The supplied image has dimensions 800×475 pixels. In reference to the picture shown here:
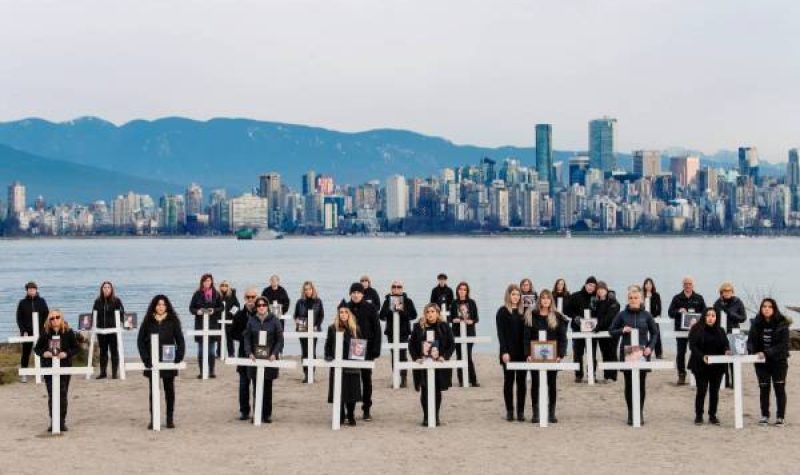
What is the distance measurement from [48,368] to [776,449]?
9313mm

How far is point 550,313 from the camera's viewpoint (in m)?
16.7

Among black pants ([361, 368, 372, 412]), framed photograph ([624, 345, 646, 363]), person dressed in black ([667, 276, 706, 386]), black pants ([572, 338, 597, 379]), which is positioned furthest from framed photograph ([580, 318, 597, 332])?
black pants ([361, 368, 372, 412])

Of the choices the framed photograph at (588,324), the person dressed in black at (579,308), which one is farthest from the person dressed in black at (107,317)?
the framed photograph at (588,324)

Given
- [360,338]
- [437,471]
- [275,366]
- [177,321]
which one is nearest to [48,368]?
[177,321]

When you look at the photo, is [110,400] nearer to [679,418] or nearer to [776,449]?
[679,418]

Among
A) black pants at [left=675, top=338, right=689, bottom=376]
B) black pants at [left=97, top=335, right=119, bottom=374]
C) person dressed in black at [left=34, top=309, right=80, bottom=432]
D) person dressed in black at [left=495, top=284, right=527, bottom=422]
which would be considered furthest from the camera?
black pants at [left=97, top=335, right=119, bottom=374]

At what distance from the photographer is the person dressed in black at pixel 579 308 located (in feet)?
71.4

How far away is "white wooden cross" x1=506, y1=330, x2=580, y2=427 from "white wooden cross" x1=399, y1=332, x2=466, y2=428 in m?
0.76

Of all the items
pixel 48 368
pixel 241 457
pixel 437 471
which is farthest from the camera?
pixel 48 368

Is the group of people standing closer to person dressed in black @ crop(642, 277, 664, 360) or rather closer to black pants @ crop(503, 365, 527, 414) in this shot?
black pants @ crop(503, 365, 527, 414)

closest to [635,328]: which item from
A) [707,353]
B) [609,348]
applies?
[707,353]

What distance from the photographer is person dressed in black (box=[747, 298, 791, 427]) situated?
53.7 feet

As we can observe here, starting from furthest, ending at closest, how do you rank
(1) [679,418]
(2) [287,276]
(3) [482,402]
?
1. (2) [287,276]
2. (3) [482,402]
3. (1) [679,418]

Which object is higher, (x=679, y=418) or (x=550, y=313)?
(x=550, y=313)
